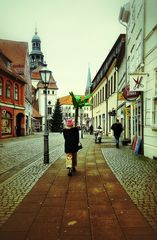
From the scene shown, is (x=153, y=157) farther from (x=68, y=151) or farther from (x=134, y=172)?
(x=68, y=151)

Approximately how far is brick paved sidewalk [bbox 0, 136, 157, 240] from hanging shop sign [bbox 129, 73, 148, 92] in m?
5.77

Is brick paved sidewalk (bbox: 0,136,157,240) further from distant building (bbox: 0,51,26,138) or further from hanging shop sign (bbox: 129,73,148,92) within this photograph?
distant building (bbox: 0,51,26,138)

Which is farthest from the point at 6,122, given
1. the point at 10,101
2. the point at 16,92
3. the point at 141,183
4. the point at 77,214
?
the point at 77,214

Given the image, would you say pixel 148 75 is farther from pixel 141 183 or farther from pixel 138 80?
pixel 141 183

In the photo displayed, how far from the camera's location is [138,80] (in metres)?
13.0

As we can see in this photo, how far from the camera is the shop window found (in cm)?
3353

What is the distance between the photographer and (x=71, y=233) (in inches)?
173

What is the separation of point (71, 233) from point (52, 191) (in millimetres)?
2762

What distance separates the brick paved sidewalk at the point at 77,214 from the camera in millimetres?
4359

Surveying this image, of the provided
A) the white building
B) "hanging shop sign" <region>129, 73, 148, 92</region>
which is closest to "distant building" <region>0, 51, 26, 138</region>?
the white building

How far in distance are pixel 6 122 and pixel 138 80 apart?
23.9m

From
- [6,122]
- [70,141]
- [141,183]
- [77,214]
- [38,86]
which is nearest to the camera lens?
[77,214]

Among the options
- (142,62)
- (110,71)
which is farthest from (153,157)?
(110,71)

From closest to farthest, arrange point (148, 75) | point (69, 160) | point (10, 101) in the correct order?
1. point (69, 160)
2. point (148, 75)
3. point (10, 101)
